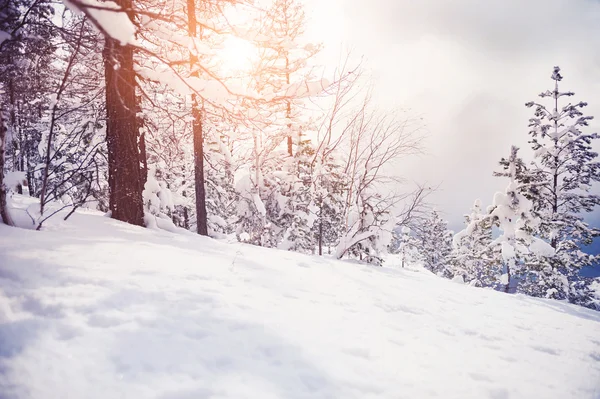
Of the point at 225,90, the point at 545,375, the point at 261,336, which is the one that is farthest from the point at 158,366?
the point at 545,375

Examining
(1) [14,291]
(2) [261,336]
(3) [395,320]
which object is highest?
(1) [14,291]

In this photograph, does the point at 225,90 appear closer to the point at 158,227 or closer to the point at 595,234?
the point at 158,227

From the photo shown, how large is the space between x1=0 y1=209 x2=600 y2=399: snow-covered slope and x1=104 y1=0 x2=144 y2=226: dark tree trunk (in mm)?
1279

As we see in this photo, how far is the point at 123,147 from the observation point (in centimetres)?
491

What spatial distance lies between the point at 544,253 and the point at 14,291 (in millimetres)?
17889

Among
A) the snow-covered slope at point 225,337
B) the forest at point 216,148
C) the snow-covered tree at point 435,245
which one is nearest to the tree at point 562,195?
the forest at point 216,148

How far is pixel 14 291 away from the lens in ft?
6.81

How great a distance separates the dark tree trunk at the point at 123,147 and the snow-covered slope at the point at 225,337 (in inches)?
50.4

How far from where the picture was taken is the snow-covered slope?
5.22ft

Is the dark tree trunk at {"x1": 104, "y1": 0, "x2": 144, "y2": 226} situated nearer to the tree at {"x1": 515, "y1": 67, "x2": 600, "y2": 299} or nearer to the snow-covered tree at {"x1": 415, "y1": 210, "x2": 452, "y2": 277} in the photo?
the tree at {"x1": 515, "y1": 67, "x2": 600, "y2": 299}

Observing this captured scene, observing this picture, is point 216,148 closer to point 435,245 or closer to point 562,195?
point 562,195

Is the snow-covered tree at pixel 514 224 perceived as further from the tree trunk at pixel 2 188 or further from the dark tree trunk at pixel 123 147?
the tree trunk at pixel 2 188

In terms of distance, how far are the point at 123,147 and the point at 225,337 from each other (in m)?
4.29

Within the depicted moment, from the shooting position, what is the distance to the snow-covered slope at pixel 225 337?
5.22 ft
